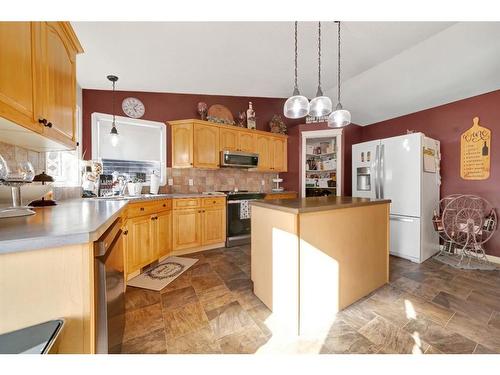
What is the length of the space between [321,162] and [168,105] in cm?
328

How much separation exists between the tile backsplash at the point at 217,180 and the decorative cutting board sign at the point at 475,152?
3165 millimetres

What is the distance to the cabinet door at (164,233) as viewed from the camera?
109 inches

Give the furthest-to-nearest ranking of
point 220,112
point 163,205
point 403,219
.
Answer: point 220,112, point 403,219, point 163,205

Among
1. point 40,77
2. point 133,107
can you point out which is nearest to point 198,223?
point 133,107

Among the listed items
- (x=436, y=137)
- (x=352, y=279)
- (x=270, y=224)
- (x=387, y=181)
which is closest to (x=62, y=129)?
(x=270, y=224)

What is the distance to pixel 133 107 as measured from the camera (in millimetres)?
3342

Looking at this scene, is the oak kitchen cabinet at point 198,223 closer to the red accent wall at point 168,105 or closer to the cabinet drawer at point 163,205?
the cabinet drawer at point 163,205

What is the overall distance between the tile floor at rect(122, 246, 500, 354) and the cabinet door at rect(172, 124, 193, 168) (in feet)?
6.19

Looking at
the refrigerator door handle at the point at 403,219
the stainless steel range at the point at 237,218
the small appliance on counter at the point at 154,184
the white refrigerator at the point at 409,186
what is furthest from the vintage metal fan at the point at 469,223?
the small appliance on counter at the point at 154,184

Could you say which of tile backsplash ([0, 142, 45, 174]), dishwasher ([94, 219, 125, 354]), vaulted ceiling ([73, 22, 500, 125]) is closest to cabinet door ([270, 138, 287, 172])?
vaulted ceiling ([73, 22, 500, 125])

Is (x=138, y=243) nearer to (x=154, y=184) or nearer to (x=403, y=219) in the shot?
(x=154, y=184)

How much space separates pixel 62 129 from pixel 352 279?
270 cm

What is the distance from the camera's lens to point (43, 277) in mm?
746

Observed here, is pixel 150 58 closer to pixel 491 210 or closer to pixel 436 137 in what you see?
pixel 436 137
